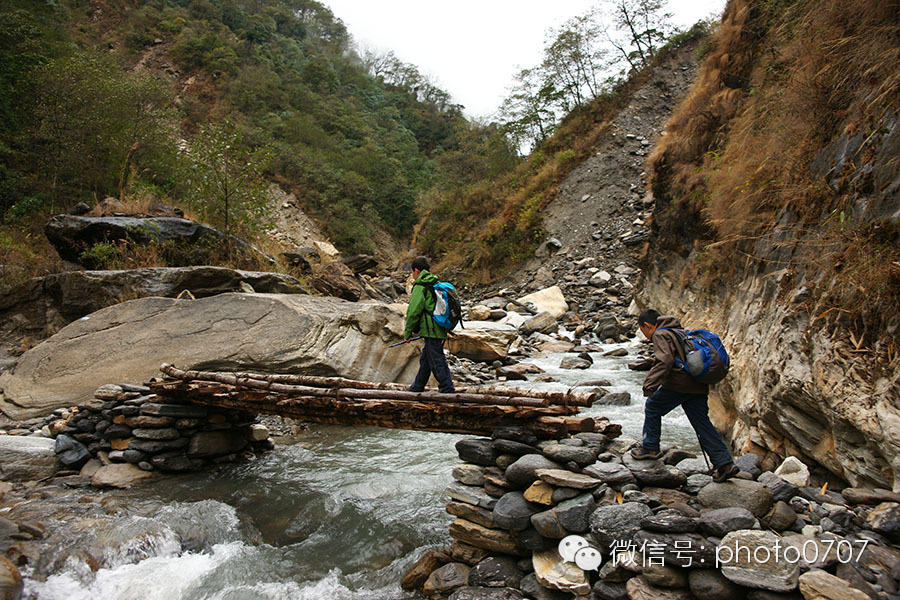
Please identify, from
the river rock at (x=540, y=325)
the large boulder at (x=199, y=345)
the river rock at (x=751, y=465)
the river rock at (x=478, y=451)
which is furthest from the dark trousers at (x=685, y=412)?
the river rock at (x=540, y=325)

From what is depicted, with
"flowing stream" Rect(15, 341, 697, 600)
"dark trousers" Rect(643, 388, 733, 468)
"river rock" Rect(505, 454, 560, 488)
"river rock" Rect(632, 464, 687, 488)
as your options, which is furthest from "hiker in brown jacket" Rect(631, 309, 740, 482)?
"flowing stream" Rect(15, 341, 697, 600)

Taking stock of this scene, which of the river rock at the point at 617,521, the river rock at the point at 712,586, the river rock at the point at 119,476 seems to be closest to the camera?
the river rock at the point at 712,586

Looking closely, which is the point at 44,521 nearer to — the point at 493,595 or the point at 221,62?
the point at 493,595

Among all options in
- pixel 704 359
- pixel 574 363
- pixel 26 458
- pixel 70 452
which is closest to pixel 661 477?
pixel 704 359

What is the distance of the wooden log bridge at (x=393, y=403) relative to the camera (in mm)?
3955

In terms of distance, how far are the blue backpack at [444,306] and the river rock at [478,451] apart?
4.38ft

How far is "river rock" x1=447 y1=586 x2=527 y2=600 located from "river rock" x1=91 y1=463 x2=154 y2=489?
14.6 feet

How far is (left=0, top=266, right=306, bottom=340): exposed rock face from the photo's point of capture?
893 cm

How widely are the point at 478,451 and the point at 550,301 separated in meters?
13.9

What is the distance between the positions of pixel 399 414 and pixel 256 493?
93.6 inches

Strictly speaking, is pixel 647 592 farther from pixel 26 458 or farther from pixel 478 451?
pixel 26 458

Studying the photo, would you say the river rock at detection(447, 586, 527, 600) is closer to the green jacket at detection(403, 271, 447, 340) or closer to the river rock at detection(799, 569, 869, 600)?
the river rock at detection(799, 569, 869, 600)

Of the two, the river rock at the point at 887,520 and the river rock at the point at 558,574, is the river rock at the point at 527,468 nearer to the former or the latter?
the river rock at the point at 558,574

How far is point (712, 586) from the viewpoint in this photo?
250 centimetres
